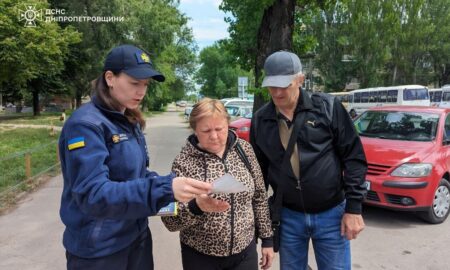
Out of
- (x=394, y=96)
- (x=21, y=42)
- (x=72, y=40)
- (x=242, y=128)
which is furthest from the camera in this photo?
(x=394, y=96)

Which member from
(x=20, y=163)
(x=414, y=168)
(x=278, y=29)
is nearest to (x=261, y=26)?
(x=278, y=29)

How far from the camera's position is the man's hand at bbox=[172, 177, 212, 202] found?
4.73 ft

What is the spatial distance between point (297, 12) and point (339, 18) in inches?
1419

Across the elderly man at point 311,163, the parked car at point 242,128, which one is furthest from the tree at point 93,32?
the elderly man at point 311,163

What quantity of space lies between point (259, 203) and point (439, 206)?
4401mm

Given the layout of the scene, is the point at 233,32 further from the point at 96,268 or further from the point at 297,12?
the point at 96,268

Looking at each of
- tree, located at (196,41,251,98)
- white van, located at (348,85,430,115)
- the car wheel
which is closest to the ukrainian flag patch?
the car wheel

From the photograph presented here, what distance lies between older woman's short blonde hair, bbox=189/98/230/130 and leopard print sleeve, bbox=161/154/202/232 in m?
0.25

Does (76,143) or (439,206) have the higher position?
(76,143)

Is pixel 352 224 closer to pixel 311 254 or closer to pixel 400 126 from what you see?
pixel 311 254

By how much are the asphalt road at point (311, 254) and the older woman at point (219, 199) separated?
208 centimetres

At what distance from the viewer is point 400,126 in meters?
6.50

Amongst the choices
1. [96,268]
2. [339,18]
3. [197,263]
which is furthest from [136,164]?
[339,18]

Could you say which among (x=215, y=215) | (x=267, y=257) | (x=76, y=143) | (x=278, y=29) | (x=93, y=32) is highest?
(x=93, y=32)
